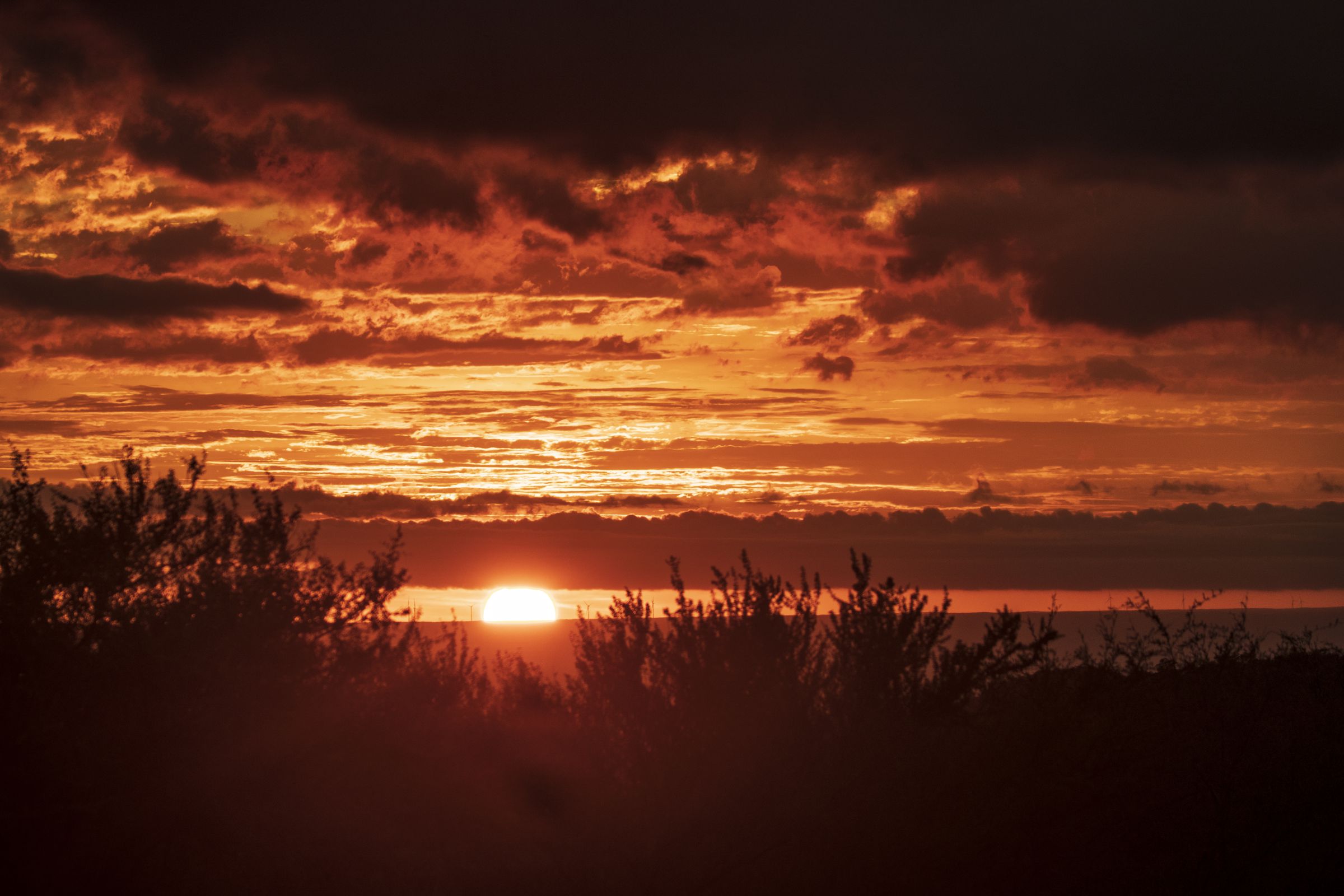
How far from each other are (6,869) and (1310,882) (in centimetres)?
1428

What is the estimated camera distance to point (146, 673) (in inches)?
527

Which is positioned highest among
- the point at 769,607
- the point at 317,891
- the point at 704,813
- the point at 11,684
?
the point at 769,607

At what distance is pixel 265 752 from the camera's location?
13.5 m

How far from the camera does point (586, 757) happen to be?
14570 mm

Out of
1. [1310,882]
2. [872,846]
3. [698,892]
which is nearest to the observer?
[698,892]

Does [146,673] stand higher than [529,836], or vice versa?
[146,673]

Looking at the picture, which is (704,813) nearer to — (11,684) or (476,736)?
(476,736)

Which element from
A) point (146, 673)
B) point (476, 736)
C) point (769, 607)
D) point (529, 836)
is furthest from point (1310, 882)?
point (146, 673)

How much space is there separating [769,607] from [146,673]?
7.26m

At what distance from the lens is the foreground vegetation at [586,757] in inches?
491

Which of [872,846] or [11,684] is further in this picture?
[11,684]

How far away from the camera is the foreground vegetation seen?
12469 mm

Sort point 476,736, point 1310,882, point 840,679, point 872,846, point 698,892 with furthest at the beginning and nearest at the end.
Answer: point 476,736
point 840,679
point 1310,882
point 872,846
point 698,892

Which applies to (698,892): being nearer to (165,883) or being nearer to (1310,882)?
(165,883)
